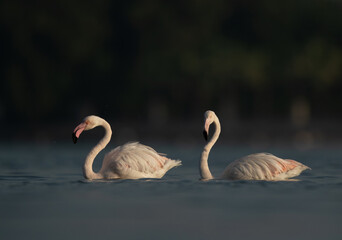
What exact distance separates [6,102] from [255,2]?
16440 mm

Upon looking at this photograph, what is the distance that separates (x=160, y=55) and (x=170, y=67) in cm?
112

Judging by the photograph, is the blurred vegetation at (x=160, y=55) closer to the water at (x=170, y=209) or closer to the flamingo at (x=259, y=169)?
the water at (x=170, y=209)

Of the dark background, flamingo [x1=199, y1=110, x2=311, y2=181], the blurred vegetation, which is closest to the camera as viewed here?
flamingo [x1=199, y1=110, x2=311, y2=181]

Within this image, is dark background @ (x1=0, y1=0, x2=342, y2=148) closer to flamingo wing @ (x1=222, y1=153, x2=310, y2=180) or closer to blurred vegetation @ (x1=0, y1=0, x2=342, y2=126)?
blurred vegetation @ (x1=0, y1=0, x2=342, y2=126)

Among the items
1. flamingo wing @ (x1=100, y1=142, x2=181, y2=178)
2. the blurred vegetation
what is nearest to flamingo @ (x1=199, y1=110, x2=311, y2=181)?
flamingo wing @ (x1=100, y1=142, x2=181, y2=178)

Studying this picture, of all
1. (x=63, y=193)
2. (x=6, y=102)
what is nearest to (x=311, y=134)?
(x=6, y=102)

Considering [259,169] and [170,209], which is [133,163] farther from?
[170,209]

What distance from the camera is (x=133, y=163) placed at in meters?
16.2

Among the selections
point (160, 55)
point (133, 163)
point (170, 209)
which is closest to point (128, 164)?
point (133, 163)

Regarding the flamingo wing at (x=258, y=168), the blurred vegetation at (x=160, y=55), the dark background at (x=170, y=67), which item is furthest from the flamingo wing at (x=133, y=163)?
the blurred vegetation at (x=160, y=55)

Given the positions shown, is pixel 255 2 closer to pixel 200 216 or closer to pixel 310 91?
pixel 310 91

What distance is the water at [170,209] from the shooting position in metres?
9.95

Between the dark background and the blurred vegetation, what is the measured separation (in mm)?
67

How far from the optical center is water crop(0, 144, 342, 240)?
995 centimetres
